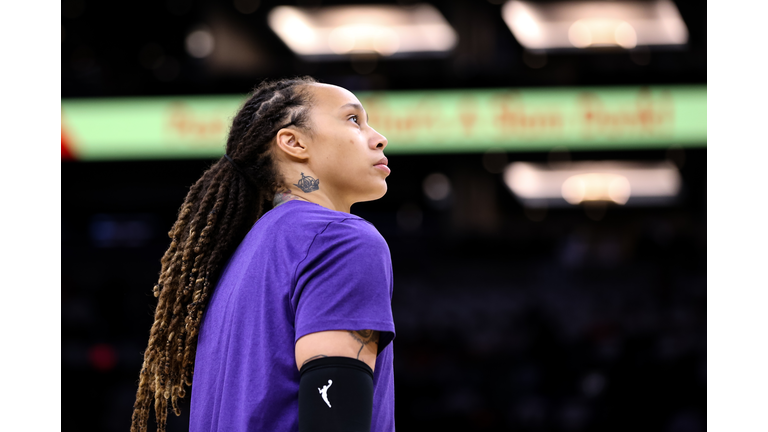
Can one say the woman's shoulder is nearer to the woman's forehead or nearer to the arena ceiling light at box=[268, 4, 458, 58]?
the woman's forehead

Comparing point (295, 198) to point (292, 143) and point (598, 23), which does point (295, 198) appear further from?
point (598, 23)

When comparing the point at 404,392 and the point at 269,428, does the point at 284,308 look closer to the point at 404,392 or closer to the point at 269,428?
the point at 269,428

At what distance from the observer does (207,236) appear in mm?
1787

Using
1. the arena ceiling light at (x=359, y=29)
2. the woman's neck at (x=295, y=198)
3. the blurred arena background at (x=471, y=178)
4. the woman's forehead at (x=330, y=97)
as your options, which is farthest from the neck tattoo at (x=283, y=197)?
the arena ceiling light at (x=359, y=29)

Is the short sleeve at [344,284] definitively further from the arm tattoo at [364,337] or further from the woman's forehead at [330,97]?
the woman's forehead at [330,97]

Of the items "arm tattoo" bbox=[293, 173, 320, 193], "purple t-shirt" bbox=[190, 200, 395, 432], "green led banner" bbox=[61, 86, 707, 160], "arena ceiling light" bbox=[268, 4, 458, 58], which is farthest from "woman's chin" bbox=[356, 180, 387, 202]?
"arena ceiling light" bbox=[268, 4, 458, 58]

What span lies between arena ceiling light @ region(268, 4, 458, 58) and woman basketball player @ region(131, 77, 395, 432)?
8.69 m

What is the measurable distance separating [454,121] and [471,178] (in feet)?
5.44

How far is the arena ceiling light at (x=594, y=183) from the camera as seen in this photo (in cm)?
1199

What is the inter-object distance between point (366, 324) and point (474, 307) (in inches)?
253

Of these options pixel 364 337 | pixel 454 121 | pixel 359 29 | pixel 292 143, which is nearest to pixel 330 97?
pixel 292 143

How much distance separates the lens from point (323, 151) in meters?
1.72

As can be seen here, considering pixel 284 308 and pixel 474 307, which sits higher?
pixel 284 308
